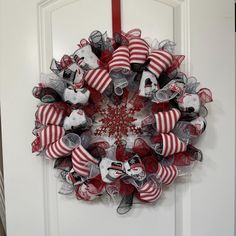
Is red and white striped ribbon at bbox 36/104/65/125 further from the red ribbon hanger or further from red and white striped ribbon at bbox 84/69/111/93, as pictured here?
the red ribbon hanger

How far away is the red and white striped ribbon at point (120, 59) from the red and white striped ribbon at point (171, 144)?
0.67 ft

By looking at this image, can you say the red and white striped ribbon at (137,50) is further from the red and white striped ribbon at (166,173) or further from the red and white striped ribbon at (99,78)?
the red and white striped ribbon at (166,173)

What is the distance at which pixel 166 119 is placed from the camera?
0.71m

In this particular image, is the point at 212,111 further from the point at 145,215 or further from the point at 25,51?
the point at 25,51

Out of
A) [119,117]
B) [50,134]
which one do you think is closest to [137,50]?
[119,117]

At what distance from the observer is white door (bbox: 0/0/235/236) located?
782mm

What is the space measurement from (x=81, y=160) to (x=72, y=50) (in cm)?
32

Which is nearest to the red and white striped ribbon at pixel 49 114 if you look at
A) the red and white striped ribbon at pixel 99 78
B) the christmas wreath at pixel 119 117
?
the christmas wreath at pixel 119 117

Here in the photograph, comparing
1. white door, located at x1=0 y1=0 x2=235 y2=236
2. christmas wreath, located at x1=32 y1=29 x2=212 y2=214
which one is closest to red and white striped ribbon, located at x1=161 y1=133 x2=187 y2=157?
christmas wreath, located at x1=32 y1=29 x2=212 y2=214

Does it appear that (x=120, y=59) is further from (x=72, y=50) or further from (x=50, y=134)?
(x=50, y=134)

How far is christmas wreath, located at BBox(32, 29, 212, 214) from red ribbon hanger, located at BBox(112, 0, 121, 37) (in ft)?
0.16

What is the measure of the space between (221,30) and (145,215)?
0.59 metres

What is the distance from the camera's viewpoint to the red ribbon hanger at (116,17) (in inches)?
30.5

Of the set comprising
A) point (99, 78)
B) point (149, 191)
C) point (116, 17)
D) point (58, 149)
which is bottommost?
point (149, 191)
